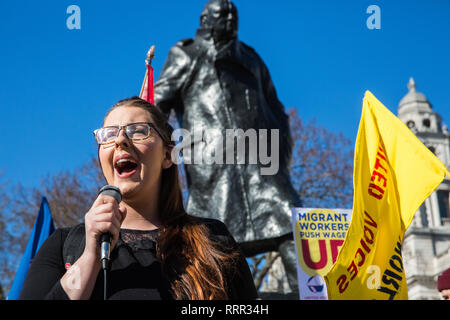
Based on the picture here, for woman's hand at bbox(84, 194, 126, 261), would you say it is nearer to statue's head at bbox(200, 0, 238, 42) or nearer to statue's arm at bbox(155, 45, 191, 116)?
statue's arm at bbox(155, 45, 191, 116)

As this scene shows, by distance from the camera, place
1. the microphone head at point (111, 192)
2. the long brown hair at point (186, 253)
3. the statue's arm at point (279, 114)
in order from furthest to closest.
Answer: the statue's arm at point (279, 114)
the long brown hair at point (186, 253)
the microphone head at point (111, 192)

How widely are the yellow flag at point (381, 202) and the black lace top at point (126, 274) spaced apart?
4.00 ft

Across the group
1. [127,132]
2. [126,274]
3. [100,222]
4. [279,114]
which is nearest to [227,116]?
[279,114]

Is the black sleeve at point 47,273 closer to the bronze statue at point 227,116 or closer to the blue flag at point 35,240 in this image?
the blue flag at point 35,240

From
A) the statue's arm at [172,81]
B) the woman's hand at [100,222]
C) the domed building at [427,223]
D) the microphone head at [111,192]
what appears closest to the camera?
the woman's hand at [100,222]

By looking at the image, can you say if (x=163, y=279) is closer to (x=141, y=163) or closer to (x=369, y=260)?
(x=141, y=163)

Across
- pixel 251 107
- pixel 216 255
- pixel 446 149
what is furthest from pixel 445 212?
pixel 216 255

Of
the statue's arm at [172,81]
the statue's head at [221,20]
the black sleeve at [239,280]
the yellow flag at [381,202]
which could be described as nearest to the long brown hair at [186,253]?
the black sleeve at [239,280]

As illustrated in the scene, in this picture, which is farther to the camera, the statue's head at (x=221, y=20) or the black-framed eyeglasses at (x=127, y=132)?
the statue's head at (x=221, y=20)

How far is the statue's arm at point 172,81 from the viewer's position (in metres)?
7.14

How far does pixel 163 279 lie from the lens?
2277 mm

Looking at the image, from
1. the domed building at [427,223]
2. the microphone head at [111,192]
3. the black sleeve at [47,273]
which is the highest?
the domed building at [427,223]
